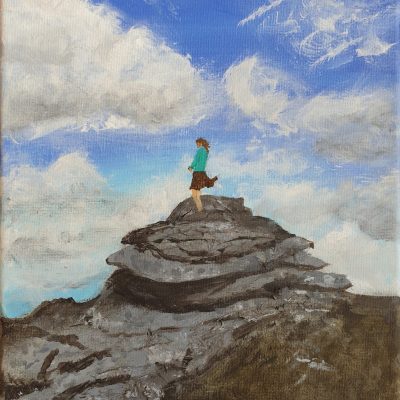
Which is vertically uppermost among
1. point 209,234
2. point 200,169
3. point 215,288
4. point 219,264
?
point 200,169

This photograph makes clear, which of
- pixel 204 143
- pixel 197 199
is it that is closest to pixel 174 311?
pixel 197 199

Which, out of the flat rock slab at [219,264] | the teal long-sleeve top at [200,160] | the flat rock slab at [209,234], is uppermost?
the teal long-sleeve top at [200,160]

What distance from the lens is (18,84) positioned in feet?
7.09

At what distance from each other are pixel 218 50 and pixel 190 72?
155 mm

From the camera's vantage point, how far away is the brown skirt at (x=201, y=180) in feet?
7.14

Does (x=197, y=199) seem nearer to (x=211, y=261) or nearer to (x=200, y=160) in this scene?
(x=200, y=160)

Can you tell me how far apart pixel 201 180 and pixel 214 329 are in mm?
Answer: 632

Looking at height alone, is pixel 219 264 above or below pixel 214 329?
above

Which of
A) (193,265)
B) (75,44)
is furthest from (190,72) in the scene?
(193,265)

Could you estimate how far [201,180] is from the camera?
85.9 inches

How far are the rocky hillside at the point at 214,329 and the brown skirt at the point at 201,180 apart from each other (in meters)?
0.06

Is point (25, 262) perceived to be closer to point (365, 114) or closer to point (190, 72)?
point (190, 72)

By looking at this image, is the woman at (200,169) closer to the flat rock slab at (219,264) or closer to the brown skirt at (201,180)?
the brown skirt at (201,180)

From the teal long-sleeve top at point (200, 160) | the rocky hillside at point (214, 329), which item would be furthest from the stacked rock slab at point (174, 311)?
the teal long-sleeve top at point (200, 160)
